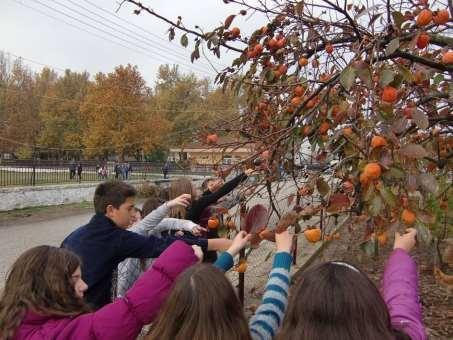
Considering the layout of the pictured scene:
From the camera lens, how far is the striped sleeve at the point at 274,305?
5.76 ft

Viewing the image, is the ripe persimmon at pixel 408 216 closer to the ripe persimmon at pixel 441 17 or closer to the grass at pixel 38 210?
the ripe persimmon at pixel 441 17

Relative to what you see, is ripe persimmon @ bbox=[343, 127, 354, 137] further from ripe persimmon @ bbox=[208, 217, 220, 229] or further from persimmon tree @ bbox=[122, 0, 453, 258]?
ripe persimmon @ bbox=[208, 217, 220, 229]

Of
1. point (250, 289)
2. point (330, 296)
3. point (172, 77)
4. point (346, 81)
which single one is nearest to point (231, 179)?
point (346, 81)

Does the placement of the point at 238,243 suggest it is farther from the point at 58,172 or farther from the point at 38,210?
the point at 58,172

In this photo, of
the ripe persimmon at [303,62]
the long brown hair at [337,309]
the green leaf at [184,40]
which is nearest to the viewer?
the long brown hair at [337,309]

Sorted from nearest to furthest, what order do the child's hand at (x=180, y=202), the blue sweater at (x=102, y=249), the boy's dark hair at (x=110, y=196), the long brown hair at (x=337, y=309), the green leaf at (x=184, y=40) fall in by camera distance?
the long brown hair at (x=337, y=309), the blue sweater at (x=102, y=249), the boy's dark hair at (x=110, y=196), the child's hand at (x=180, y=202), the green leaf at (x=184, y=40)

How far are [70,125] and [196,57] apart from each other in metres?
41.7

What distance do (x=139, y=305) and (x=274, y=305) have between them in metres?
0.53

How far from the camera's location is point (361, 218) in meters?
1.88

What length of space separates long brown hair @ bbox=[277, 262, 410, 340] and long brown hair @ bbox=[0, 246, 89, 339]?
32.2 inches

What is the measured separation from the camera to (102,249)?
2328 millimetres

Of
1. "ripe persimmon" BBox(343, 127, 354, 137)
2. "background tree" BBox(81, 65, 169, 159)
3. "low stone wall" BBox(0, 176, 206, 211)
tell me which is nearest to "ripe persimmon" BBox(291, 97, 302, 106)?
"ripe persimmon" BBox(343, 127, 354, 137)

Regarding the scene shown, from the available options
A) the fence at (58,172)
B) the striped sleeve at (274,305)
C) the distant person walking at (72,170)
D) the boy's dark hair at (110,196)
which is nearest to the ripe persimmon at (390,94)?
the striped sleeve at (274,305)

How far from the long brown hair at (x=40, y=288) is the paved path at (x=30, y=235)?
566 cm
